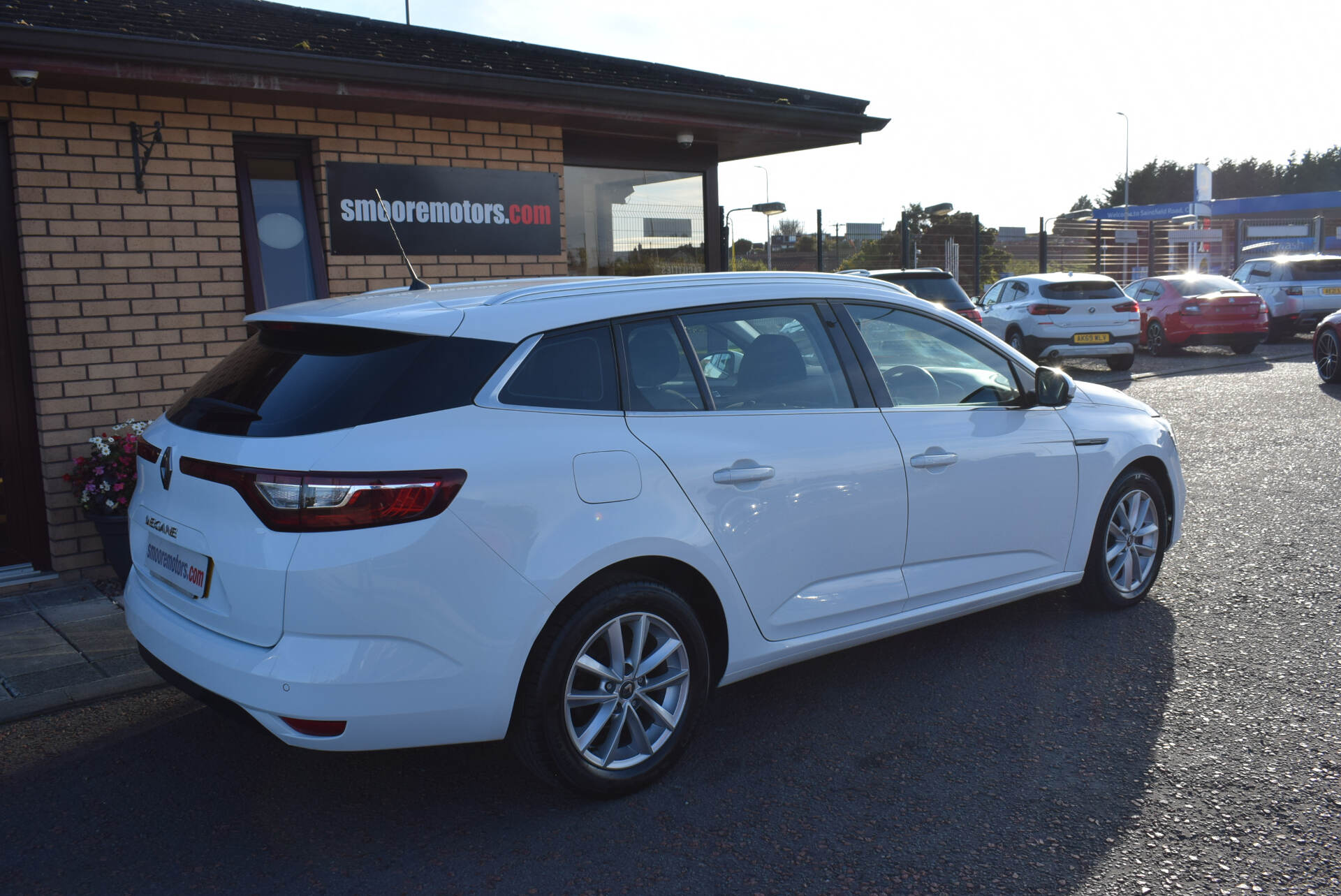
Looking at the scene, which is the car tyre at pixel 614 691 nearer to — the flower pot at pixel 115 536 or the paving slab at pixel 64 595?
the flower pot at pixel 115 536

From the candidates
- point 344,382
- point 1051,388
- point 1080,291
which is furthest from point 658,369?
point 1080,291

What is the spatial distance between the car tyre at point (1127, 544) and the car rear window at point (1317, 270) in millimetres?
18785

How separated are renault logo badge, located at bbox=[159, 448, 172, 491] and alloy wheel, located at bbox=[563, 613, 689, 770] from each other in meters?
1.43

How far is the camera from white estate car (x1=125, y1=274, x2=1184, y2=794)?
306cm

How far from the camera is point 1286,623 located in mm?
5172

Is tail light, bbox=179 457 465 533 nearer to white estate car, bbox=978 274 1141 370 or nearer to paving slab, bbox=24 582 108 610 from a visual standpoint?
paving slab, bbox=24 582 108 610

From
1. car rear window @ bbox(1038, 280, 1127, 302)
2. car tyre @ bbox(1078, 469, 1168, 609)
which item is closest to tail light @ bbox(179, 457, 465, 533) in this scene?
car tyre @ bbox(1078, 469, 1168, 609)

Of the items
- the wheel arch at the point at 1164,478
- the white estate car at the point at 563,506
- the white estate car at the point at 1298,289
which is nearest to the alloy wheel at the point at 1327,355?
the white estate car at the point at 1298,289

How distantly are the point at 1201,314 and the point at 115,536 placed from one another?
18370 mm

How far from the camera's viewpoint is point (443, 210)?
8094 mm

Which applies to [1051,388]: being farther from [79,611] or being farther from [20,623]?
[20,623]

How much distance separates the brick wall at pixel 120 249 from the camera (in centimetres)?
634

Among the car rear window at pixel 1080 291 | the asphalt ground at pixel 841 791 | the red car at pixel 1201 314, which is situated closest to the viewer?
the asphalt ground at pixel 841 791

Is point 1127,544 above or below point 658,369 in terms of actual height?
below
